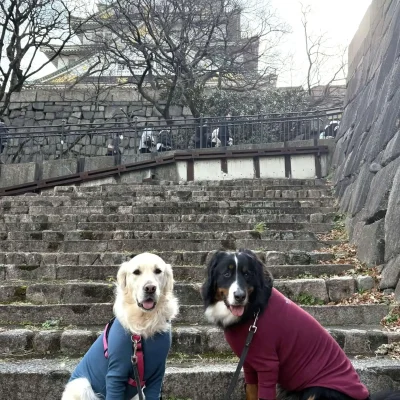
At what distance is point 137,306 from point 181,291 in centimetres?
207

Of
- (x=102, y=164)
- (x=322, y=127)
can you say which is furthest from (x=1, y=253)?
(x=322, y=127)

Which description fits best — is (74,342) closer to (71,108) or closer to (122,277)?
(122,277)

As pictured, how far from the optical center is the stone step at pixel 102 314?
4973 mm

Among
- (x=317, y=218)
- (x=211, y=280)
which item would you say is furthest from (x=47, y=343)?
(x=317, y=218)

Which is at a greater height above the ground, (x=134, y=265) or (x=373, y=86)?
(x=373, y=86)

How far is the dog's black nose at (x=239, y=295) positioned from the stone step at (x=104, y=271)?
2.62 m

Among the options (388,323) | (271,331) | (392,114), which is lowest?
(388,323)

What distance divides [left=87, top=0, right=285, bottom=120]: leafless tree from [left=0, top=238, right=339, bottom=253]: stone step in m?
12.6

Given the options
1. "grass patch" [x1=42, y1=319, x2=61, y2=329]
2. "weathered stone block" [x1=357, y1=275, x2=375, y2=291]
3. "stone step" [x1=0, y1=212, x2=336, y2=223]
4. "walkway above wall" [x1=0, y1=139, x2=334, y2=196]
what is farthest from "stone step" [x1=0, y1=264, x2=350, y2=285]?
"walkway above wall" [x1=0, y1=139, x2=334, y2=196]

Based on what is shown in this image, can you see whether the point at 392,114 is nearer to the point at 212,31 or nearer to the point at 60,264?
the point at 60,264

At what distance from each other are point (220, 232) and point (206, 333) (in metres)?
3.17

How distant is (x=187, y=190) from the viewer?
10797 millimetres

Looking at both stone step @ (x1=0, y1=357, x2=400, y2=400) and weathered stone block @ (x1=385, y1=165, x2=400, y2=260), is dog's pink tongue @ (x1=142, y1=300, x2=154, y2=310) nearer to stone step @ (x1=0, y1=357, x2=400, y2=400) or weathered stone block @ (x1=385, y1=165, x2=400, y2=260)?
stone step @ (x1=0, y1=357, x2=400, y2=400)

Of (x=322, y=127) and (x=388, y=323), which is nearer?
(x=388, y=323)
